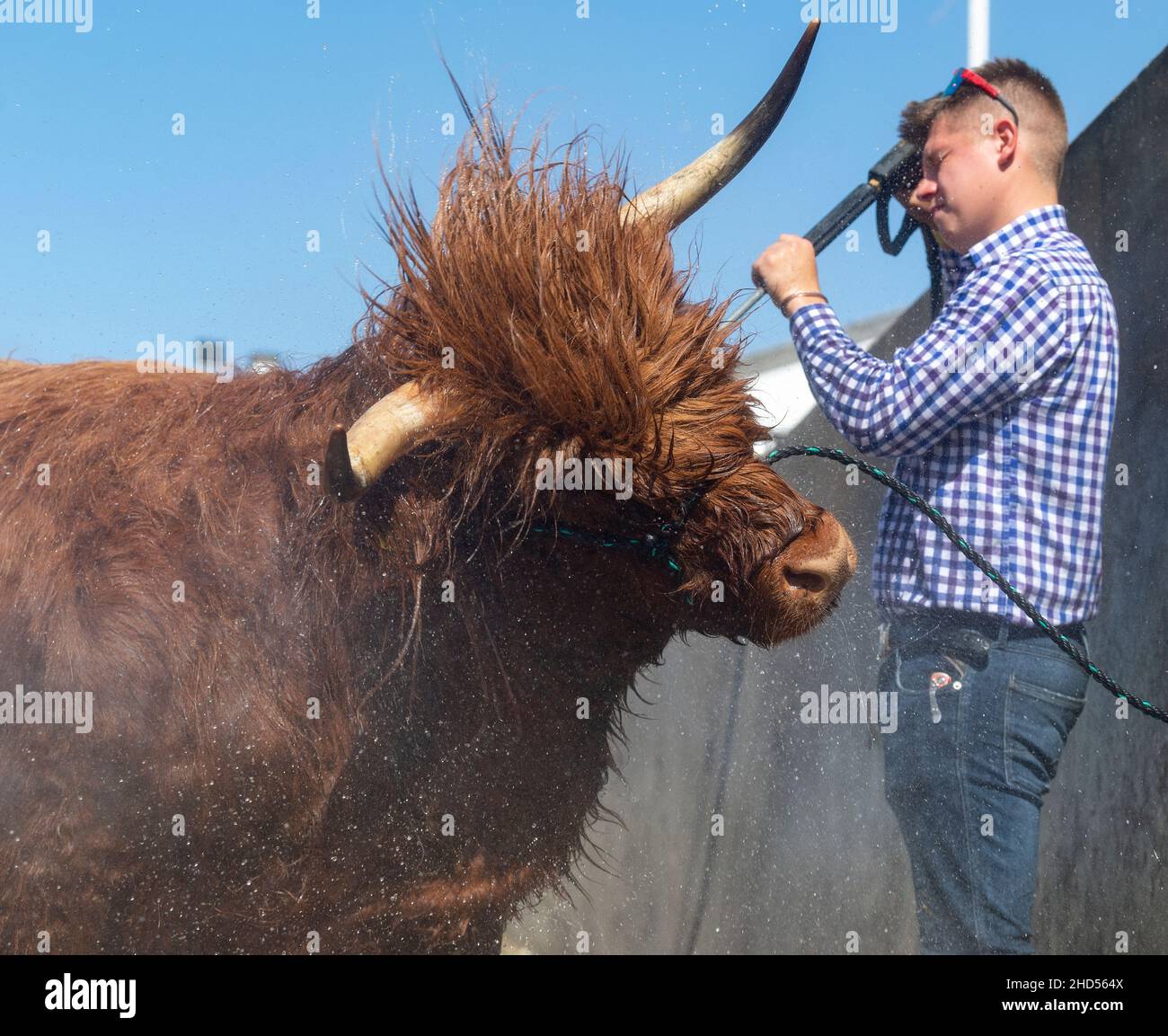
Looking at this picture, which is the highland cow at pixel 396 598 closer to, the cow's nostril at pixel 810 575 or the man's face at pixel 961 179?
the cow's nostril at pixel 810 575

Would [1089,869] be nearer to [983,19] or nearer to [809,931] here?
[809,931]

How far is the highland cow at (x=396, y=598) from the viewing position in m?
2.53

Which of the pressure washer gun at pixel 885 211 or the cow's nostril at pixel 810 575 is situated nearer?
the cow's nostril at pixel 810 575

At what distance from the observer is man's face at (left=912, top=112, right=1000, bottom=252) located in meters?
2.79

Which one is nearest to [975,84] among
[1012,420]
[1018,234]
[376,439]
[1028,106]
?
[1028,106]

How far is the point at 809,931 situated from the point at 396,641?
296 centimetres

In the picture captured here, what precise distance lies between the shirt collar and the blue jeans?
0.90 metres

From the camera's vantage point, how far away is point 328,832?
2629 millimetres

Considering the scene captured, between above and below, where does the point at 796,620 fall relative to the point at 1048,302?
below

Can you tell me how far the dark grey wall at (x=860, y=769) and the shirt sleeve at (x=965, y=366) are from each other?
1.16m

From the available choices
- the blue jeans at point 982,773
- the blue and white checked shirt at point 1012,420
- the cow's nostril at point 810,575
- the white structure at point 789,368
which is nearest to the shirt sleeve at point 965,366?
the blue and white checked shirt at point 1012,420

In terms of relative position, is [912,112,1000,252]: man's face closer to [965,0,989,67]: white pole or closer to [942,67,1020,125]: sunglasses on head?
[942,67,1020,125]: sunglasses on head

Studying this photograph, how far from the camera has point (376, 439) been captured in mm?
2322
